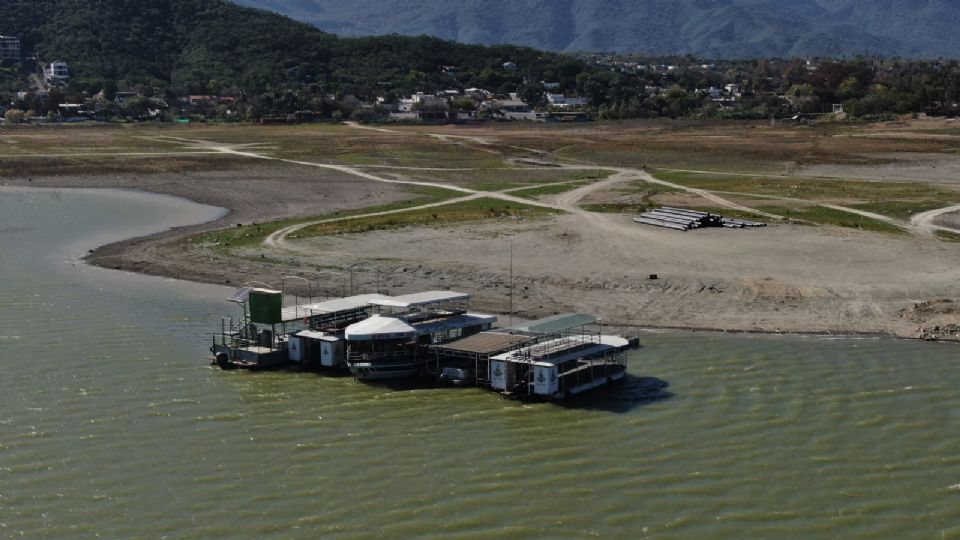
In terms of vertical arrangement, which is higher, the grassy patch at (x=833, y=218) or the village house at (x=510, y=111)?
the village house at (x=510, y=111)

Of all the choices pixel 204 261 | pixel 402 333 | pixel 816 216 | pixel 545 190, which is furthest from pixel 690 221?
pixel 402 333

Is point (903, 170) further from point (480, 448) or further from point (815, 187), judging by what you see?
point (480, 448)

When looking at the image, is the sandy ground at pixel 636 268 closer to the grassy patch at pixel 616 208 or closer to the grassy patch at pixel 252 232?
the grassy patch at pixel 252 232

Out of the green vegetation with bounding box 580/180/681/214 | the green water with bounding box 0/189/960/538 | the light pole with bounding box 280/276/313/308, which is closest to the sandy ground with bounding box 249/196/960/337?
the light pole with bounding box 280/276/313/308

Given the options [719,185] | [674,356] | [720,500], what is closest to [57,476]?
[720,500]

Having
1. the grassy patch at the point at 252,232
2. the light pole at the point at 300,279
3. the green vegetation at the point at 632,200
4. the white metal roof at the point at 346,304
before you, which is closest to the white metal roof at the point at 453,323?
the white metal roof at the point at 346,304

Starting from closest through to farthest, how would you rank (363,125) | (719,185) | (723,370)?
1. (723,370)
2. (719,185)
3. (363,125)

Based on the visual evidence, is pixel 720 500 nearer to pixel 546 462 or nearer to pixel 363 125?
pixel 546 462
